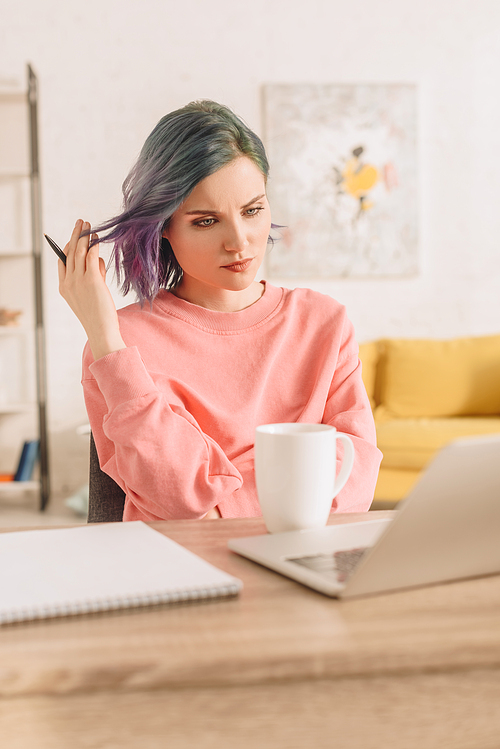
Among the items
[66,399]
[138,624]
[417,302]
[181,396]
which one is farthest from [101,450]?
[417,302]

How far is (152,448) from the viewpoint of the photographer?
2.84ft

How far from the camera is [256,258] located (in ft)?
3.41

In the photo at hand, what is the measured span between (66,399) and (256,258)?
9.41ft

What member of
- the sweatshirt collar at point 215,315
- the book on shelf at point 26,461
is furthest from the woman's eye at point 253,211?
the book on shelf at point 26,461

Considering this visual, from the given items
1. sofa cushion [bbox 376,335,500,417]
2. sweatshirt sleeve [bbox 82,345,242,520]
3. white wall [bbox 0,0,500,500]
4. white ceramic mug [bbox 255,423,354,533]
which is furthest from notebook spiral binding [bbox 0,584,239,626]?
white wall [bbox 0,0,500,500]

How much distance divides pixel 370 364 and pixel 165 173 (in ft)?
7.96

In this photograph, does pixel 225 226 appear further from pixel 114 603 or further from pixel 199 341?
pixel 114 603

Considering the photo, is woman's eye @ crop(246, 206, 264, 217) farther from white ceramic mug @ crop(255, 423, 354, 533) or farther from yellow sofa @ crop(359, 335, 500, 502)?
yellow sofa @ crop(359, 335, 500, 502)

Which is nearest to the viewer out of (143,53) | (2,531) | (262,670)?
(262,670)

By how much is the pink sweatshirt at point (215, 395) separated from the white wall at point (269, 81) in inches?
105

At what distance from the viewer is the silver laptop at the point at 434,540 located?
15.8 inches

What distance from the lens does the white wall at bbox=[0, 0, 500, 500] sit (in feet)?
11.8

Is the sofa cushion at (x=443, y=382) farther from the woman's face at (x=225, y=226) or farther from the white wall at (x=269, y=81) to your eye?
the woman's face at (x=225, y=226)

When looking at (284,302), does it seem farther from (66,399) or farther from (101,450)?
(66,399)
